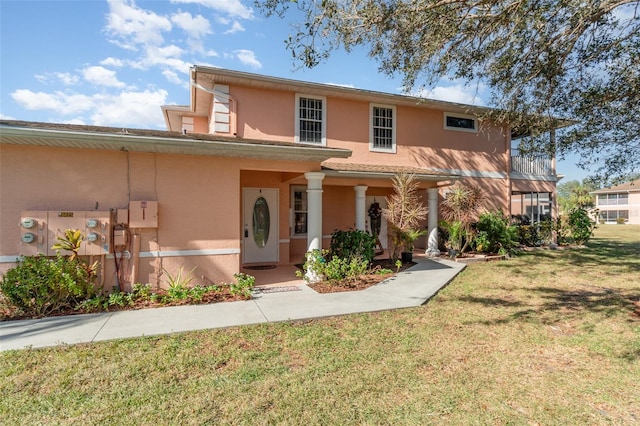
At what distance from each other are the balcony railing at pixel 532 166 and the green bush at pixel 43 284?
16580mm

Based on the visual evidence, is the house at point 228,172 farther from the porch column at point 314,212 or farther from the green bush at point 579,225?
the green bush at point 579,225

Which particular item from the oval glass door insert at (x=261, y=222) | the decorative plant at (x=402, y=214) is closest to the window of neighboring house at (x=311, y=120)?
the oval glass door insert at (x=261, y=222)

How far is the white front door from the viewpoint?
34.9 ft

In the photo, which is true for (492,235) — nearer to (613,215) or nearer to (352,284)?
(352,284)

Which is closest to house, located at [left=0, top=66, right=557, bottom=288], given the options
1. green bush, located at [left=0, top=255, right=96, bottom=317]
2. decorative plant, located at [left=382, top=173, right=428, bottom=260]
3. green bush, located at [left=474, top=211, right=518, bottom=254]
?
green bush, located at [left=0, top=255, right=96, bottom=317]

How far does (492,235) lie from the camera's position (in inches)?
485

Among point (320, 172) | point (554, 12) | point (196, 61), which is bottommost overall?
point (320, 172)

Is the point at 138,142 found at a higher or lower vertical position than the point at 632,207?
higher

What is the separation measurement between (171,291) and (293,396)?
156 inches

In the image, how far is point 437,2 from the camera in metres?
5.89

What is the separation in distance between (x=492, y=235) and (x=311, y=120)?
817 cm

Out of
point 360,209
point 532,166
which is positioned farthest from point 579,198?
point 360,209

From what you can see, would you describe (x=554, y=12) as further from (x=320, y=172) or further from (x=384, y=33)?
(x=320, y=172)

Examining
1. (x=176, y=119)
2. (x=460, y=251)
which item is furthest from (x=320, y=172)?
(x=176, y=119)
